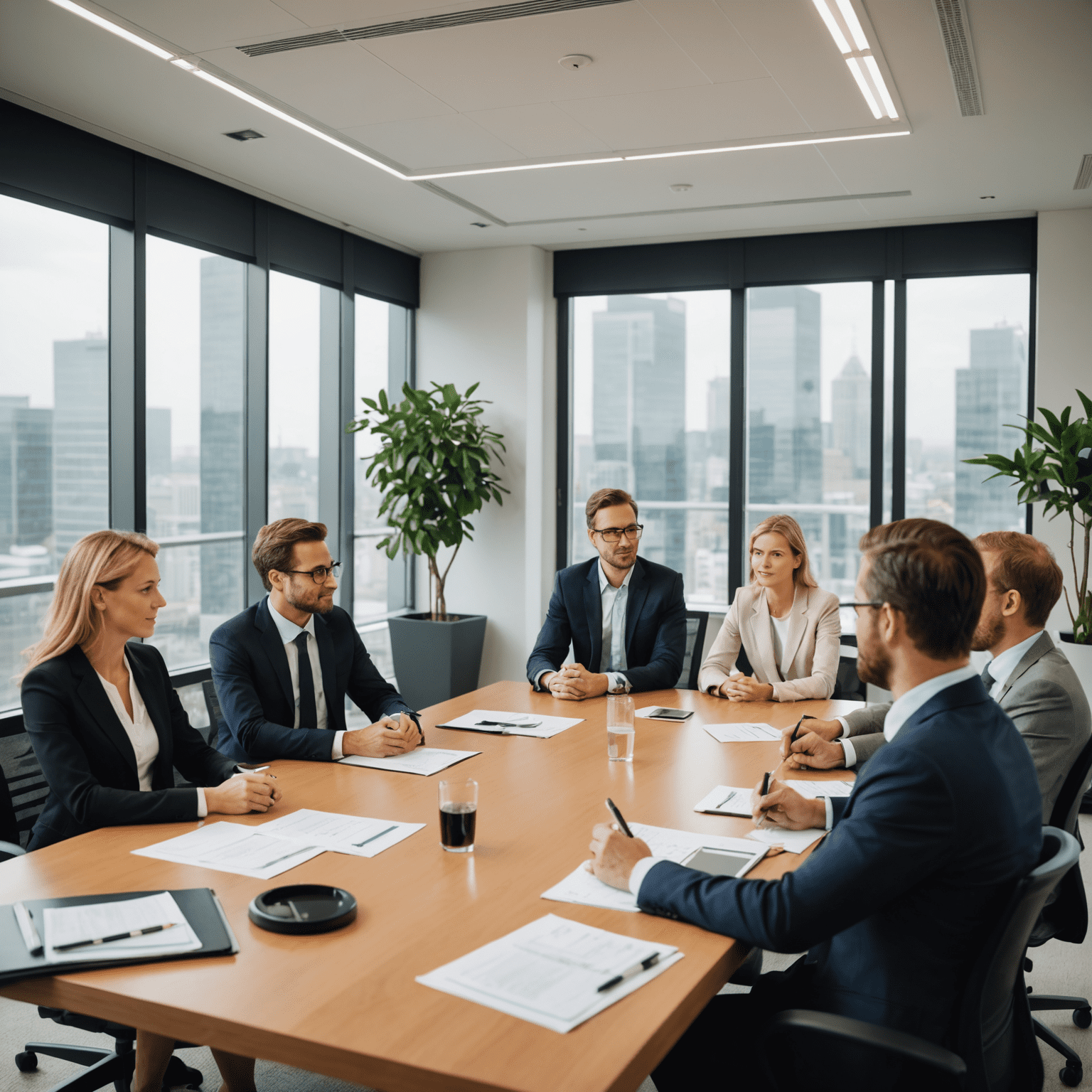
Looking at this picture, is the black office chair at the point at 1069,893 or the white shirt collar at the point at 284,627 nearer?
the black office chair at the point at 1069,893

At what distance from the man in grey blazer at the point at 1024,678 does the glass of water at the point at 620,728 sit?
1.29 feet

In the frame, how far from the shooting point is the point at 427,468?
20.4ft

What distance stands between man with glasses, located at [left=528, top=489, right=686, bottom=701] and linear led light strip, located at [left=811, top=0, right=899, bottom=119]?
1723mm

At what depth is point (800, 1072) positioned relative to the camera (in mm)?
1607

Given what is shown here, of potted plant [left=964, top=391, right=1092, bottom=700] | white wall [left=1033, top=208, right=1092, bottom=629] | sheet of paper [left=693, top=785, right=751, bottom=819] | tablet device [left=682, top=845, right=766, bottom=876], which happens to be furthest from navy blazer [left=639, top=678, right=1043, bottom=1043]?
white wall [left=1033, top=208, right=1092, bottom=629]

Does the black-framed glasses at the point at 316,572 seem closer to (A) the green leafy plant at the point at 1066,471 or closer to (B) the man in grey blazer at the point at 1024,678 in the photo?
(B) the man in grey blazer at the point at 1024,678

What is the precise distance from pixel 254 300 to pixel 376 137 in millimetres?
1410

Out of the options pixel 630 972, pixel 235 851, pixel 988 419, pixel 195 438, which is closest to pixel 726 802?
pixel 630 972

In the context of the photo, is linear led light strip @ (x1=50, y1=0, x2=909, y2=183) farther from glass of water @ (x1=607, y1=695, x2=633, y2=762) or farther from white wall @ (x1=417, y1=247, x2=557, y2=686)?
glass of water @ (x1=607, y1=695, x2=633, y2=762)

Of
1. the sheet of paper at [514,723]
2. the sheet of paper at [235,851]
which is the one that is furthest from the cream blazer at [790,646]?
the sheet of paper at [235,851]

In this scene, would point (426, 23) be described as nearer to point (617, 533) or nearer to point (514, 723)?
point (617, 533)

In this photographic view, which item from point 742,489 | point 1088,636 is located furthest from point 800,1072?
point 742,489

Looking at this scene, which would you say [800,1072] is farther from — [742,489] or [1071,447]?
[742,489]

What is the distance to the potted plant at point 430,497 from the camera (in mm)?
6266
